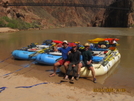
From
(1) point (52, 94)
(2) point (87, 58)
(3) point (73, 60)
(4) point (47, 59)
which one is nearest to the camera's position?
(1) point (52, 94)

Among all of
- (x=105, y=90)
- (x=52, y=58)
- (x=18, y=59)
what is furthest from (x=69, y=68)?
(x=18, y=59)

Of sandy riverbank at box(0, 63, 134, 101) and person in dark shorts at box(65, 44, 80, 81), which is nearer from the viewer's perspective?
sandy riverbank at box(0, 63, 134, 101)

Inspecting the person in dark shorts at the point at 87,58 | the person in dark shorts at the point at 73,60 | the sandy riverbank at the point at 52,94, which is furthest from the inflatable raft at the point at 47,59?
the sandy riverbank at the point at 52,94

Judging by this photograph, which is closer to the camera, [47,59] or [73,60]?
[73,60]

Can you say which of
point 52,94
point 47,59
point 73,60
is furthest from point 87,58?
point 47,59

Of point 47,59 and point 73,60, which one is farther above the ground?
point 73,60

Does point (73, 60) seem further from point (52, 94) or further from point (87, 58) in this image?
point (52, 94)

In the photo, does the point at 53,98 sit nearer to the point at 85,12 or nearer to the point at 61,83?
the point at 61,83

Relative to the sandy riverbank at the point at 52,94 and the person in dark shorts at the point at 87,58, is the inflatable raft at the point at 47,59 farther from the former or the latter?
the sandy riverbank at the point at 52,94

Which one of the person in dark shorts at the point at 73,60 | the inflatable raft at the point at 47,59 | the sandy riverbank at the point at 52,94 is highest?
the person in dark shorts at the point at 73,60

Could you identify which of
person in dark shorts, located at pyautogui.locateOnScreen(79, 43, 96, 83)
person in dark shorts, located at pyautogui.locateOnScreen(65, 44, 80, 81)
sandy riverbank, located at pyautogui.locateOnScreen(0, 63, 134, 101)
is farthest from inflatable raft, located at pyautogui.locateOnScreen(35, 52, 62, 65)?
sandy riverbank, located at pyautogui.locateOnScreen(0, 63, 134, 101)

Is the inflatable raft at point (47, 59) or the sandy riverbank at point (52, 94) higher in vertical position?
the inflatable raft at point (47, 59)

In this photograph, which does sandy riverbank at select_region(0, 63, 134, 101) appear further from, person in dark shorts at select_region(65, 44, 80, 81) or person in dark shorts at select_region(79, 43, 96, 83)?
person in dark shorts at select_region(79, 43, 96, 83)

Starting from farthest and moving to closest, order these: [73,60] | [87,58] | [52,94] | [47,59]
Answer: [47,59] → [87,58] → [73,60] → [52,94]
